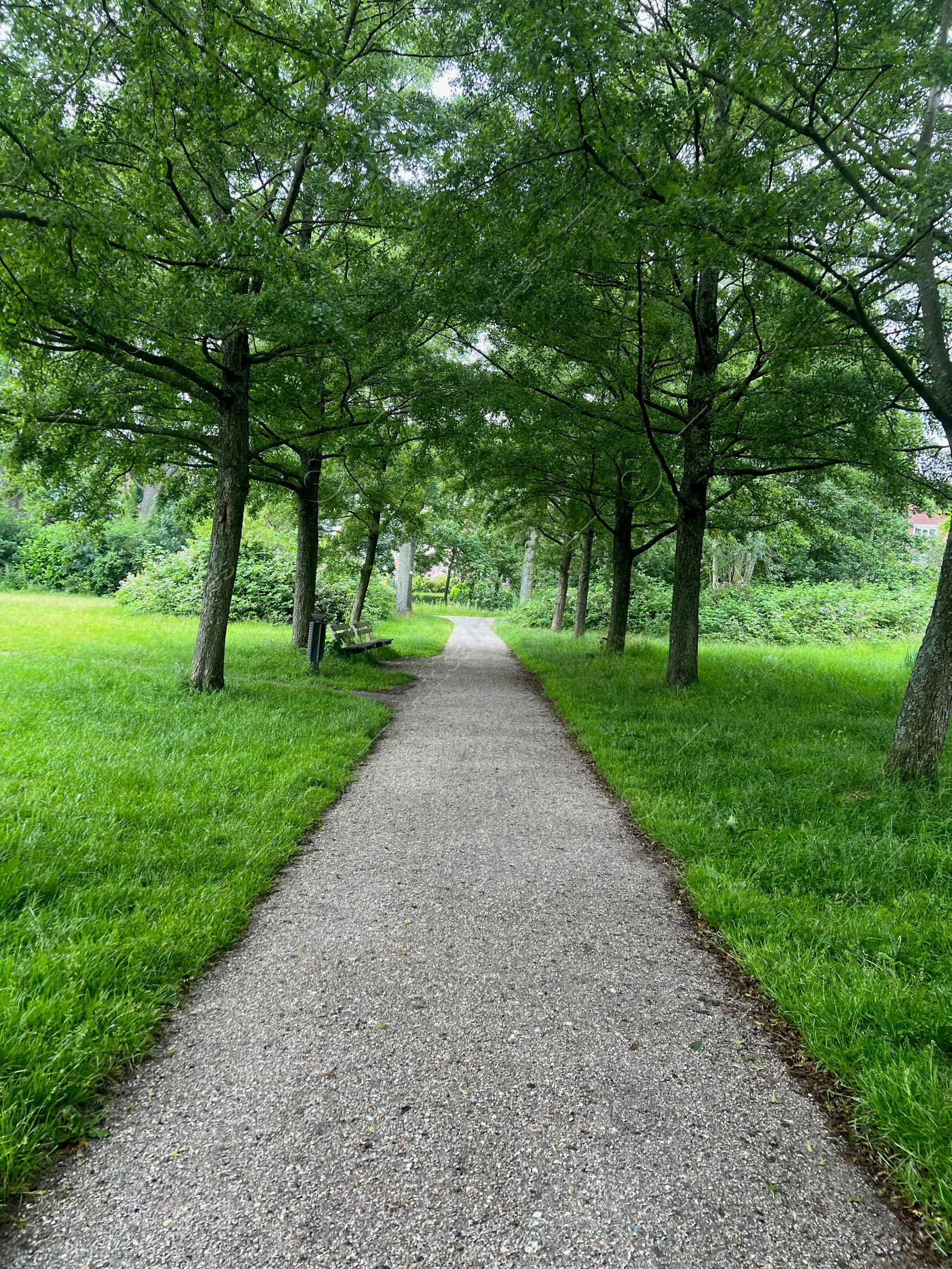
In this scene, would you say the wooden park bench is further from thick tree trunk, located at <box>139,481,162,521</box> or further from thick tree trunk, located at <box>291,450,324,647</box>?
thick tree trunk, located at <box>139,481,162,521</box>

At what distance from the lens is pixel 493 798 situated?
5.17 meters

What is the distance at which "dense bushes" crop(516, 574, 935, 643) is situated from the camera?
20484 mm

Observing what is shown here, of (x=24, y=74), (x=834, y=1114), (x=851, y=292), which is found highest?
(x=24, y=74)

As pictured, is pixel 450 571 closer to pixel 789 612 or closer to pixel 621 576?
pixel 789 612

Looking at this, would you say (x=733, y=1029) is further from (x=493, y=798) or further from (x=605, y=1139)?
(x=493, y=798)

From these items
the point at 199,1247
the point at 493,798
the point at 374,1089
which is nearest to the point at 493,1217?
the point at 374,1089

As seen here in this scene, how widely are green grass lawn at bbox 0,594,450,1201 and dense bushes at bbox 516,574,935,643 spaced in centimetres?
1743

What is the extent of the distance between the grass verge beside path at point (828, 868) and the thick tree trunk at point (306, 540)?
5970 mm

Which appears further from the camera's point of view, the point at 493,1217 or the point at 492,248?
the point at 492,248

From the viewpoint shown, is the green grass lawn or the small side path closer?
the small side path

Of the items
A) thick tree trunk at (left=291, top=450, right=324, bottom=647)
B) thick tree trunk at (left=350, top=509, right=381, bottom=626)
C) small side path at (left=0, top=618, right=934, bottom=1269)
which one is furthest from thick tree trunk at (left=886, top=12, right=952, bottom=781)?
thick tree trunk at (left=350, top=509, right=381, bottom=626)

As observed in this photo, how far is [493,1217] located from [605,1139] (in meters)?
0.46

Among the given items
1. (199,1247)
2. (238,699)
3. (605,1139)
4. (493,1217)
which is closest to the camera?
(199,1247)

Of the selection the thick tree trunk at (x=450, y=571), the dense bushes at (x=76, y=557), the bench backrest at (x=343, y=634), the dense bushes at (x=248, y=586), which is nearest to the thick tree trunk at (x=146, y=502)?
the dense bushes at (x=76, y=557)
